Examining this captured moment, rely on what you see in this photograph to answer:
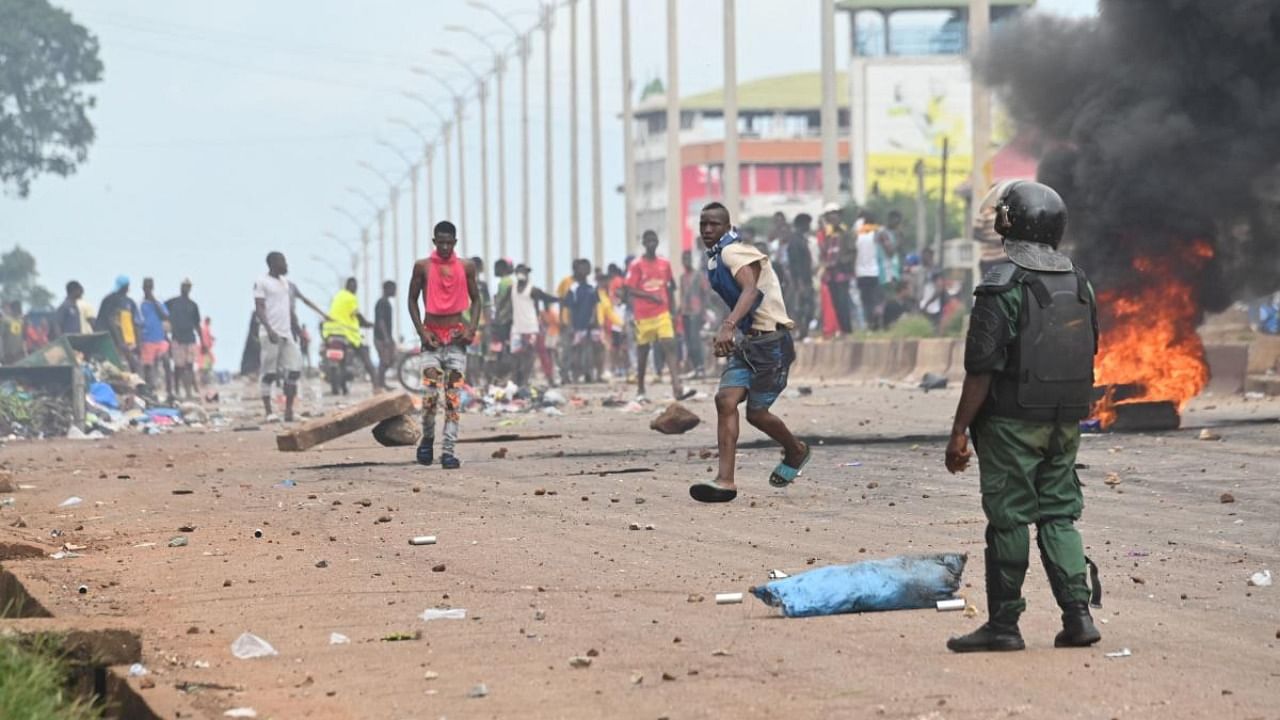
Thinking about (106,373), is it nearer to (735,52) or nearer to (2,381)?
(2,381)

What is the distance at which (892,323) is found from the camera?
3478cm

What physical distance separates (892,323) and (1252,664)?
28188 mm

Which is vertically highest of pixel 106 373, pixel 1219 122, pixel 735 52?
pixel 735 52

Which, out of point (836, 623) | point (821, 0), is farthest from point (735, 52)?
point (836, 623)

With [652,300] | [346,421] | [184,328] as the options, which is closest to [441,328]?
[346,421]

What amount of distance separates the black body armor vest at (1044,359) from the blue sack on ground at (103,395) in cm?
2076

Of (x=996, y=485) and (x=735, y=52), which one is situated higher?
(x=735, y=52)

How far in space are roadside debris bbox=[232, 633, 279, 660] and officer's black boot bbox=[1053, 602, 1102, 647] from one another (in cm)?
251

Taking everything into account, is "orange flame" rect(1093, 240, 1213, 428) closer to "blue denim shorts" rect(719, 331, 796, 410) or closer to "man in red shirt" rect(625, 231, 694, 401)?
"blue denim shorts" rect(719, 331, 796, 410)

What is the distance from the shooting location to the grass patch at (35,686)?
5965 millimetres

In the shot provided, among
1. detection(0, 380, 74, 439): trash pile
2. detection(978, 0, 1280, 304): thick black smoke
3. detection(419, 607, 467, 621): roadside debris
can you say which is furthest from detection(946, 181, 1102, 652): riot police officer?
detection(0, 380, 74, 439): trash pile

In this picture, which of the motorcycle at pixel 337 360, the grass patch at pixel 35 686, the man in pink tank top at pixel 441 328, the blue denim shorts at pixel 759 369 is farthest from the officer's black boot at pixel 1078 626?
the motorcycle at pixel 337 360

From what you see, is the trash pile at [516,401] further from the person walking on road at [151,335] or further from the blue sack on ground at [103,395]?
the person walking on road at [151,335]

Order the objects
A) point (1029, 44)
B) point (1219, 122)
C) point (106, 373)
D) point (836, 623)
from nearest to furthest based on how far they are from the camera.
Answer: point (836, 623), point (1219, 122), point (1029, 44), point (106, 373)
